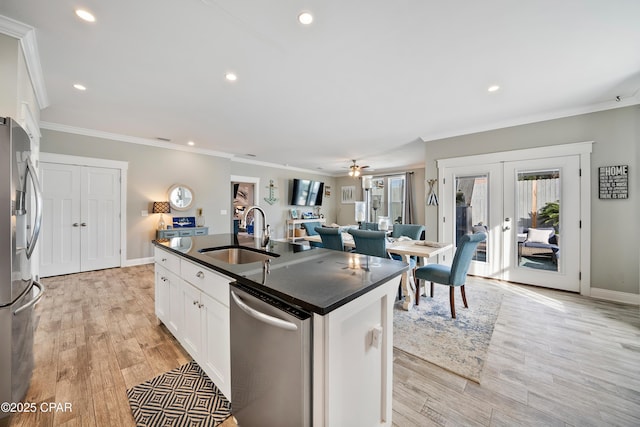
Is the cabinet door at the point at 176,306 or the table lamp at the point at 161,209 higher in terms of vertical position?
the table lamp at the point at 161,209

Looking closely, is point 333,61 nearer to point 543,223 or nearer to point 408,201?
point 543,223

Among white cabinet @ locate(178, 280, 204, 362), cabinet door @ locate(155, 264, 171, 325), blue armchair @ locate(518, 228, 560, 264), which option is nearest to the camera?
white cabinet @ locate(178, 280, 204, 362)

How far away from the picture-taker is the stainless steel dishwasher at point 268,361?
3.07 ft

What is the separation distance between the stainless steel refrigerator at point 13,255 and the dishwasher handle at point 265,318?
1302 mm

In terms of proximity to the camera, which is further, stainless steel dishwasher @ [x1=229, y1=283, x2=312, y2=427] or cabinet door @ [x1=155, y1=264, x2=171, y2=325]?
cabinet door @ [x1=155, y1=264, x2=171, y2=325]

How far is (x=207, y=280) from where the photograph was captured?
154 centimetres

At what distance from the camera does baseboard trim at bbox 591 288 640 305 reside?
3.09 m

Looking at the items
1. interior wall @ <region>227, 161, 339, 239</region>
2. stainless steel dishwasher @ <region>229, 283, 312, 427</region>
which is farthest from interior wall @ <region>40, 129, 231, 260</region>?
stainless steel dishwasher @ <region>229, 283, 312, 427</region>

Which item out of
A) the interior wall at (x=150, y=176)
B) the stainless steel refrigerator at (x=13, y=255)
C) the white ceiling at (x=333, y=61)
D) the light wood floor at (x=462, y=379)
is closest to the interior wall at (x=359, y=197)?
the white ceiling at (x=333, y=61)

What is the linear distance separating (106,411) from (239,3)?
2.75 metres

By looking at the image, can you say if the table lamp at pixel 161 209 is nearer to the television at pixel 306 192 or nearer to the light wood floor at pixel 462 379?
the light wood floor at pixel 462 379

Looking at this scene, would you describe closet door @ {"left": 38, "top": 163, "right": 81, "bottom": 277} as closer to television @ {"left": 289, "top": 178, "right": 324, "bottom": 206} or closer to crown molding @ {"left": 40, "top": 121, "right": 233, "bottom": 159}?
crown molding @ {"left": 40, "top": 121, "right": 233, "bottom": 159}

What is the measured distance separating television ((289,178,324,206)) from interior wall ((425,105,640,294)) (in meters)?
5.99

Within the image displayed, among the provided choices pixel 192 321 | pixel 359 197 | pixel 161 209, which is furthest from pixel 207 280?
pixel 359 197
